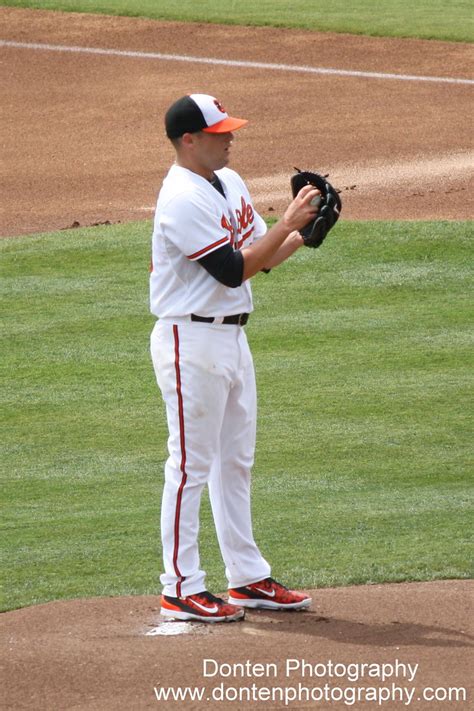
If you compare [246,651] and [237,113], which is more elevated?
[237,113]

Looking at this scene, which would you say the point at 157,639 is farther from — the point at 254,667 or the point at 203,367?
→ the point at 203,367

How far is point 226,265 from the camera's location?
4539 mm

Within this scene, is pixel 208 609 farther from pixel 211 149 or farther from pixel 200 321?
pixel 211 149

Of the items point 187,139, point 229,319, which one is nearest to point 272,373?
point 229,319

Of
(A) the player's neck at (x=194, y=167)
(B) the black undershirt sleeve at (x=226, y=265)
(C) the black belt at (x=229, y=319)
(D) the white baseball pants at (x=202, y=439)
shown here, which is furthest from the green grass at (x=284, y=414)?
(A) the player's neck at (x=194, y=167)

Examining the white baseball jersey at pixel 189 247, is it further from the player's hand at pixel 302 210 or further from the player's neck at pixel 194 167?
the player's hand at pixel 302 210

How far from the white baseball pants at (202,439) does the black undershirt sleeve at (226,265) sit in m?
0.21

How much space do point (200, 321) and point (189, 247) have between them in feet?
0.89

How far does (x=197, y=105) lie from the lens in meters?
4.66

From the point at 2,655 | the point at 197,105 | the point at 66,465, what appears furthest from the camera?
the point at 66,465

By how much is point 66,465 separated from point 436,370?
8.54ft

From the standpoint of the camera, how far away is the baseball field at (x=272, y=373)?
4.38 m

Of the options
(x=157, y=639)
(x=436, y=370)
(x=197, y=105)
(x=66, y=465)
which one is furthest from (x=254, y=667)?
(x=436, y=370)

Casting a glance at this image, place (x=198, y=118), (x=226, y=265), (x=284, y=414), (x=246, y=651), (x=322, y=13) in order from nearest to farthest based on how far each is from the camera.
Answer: (x=246, y=651) < (x=226, y=265) < (x=198, y=118) < (x=284, y=414) < (x=322, y=13)
